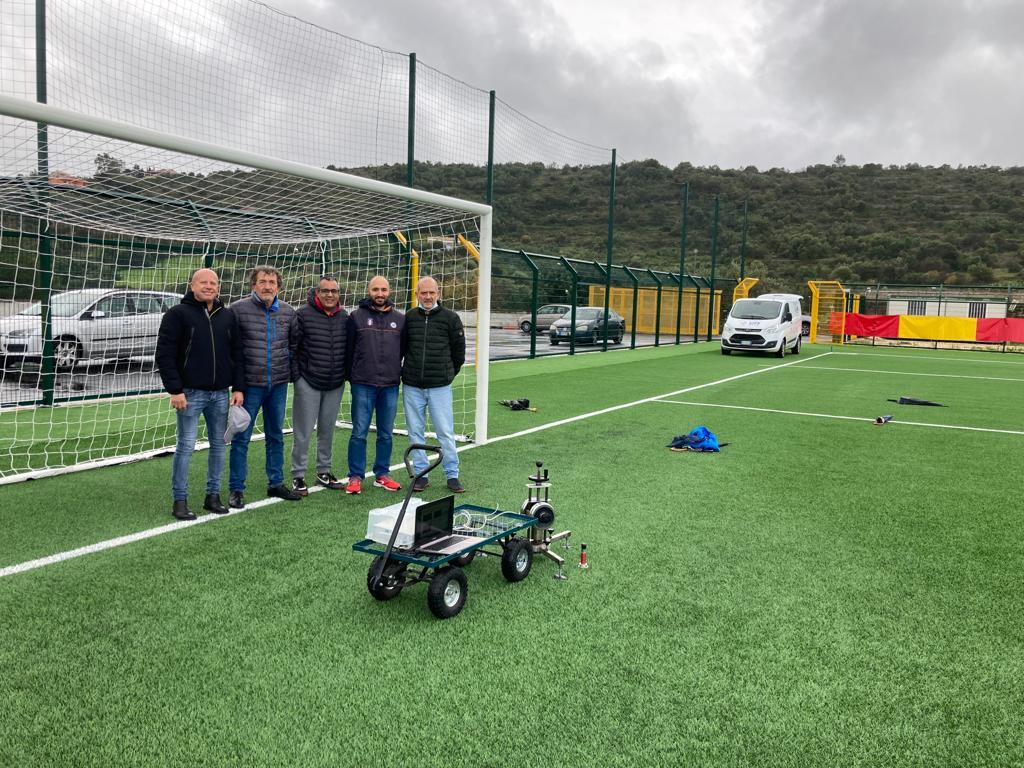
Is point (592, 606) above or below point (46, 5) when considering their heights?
below

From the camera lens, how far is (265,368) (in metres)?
A: 5.43

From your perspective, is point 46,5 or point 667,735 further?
point 46,5

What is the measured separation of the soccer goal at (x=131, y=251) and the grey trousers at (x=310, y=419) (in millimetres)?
1710

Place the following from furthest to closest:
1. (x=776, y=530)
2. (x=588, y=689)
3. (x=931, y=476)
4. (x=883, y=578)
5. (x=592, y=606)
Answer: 1. (x=931, y=476)
2. (x=776, y=530)
3. (x=883, y=578)
4. (x=592, y=606)
5. (x=588, y=689)

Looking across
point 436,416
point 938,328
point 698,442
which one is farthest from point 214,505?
point 938,328

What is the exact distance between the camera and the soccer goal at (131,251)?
5336 millimetres

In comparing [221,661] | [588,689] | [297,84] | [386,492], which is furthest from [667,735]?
[297,84]

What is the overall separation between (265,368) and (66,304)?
224 inches

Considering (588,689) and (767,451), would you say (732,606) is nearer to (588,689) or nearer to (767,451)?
(588,689)

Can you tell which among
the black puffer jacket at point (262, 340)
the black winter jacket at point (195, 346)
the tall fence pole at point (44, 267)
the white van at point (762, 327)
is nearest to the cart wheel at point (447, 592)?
the black winter jacket at point (195, 346)

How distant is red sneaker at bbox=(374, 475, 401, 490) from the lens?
6.00 m

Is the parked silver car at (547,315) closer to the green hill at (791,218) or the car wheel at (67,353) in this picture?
the green hill at (791,218)

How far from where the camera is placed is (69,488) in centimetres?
581

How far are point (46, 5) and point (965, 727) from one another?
1016cm
